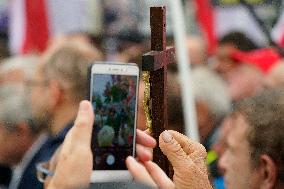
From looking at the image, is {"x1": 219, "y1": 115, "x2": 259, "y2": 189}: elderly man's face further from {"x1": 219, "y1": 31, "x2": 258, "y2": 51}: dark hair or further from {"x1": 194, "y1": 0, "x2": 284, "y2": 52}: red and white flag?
{"x1": 219, "y1": 31, "x2": 258, "y2": 51}: dark hair

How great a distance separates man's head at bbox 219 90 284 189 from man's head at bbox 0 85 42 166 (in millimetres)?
1448

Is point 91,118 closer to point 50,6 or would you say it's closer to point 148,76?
point 148,76

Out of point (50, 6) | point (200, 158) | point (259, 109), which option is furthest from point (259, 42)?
point (200, 158)

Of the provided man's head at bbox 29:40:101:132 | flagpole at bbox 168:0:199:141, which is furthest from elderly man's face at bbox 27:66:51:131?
flagpole at bbox 168:0:199:141

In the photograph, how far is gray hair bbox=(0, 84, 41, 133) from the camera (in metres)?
3.78

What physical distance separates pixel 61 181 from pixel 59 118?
1769 millimetres

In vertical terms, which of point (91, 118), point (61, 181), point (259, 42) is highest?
point (259, 42)

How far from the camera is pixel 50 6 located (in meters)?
6.05

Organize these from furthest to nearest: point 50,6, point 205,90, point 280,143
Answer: point 50,6 < point 205,90 < point 280,143

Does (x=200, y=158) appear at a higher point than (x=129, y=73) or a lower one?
lower

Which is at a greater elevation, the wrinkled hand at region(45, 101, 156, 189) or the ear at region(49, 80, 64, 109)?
the ear at region(49, 80, 64, 109)

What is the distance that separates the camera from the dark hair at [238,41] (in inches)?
238

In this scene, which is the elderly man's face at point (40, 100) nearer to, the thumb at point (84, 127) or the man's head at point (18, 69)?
the man's head at point (18, 69)

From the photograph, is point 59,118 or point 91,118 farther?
point 59,118
